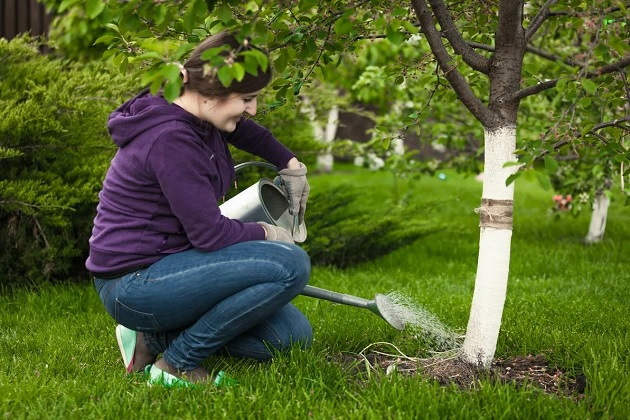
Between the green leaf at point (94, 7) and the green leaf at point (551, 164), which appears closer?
the green leaf at point (94, 7)

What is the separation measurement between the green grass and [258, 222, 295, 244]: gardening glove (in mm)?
368

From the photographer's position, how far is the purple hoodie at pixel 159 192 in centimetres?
225

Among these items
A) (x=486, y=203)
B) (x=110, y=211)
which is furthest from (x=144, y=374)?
(x=486, y=203)

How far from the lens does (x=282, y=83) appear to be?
2541mm

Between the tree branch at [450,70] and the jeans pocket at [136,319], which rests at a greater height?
the tree branch at [450,70]

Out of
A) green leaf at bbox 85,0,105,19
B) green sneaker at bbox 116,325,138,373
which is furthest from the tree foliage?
green sneaker at bbox 116,325,138,373

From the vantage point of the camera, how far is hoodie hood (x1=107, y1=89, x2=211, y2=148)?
2.31 meters

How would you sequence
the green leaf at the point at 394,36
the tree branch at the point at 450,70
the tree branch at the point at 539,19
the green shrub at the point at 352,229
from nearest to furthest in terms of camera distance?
the green leaf at the point at 394,36 → the tree branch at the point at 450,70 → the tree branch at the point at 539,19 → the green shrub at the point at 352,229

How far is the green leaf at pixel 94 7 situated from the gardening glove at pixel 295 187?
1071 mm

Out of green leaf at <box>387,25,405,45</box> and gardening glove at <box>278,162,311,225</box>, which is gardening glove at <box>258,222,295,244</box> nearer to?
gardening glove at <box>278,162,311,225</box>

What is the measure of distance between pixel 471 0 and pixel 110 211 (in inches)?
57.6

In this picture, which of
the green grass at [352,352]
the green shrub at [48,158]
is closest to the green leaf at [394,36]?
the green grass at [352,352]

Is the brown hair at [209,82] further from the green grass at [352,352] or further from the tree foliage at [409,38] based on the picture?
the green grass at [352,352]

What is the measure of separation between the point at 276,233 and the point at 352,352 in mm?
582
